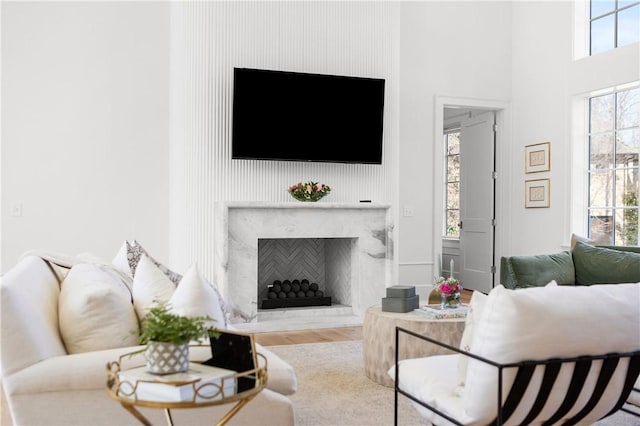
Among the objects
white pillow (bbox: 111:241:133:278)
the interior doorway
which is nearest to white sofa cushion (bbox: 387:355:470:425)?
white pillow (bbox: 111:241:133:278)

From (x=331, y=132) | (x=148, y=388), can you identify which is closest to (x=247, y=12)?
(x=331, y=132)

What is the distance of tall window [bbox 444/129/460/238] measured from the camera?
902 cm

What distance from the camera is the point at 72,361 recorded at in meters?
2.28

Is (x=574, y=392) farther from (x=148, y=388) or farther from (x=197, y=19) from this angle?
(x=197, y=19)

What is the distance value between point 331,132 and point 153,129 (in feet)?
5.87

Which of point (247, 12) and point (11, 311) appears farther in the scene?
point (247, 12)

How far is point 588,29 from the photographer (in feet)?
22.3

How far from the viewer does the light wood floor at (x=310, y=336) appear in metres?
5.21

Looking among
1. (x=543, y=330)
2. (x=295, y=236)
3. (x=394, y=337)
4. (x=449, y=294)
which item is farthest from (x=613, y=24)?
(x=543, y=330)

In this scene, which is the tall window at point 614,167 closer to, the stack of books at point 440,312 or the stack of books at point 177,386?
the stack of books at point 440,312

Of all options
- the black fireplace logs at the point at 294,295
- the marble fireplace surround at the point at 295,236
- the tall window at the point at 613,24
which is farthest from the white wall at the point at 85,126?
the tall window at the point at 613,24

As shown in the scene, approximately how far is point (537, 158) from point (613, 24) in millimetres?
1632

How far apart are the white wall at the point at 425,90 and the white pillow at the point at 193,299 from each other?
16.2 ft

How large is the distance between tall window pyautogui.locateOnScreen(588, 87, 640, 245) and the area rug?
332 cm
